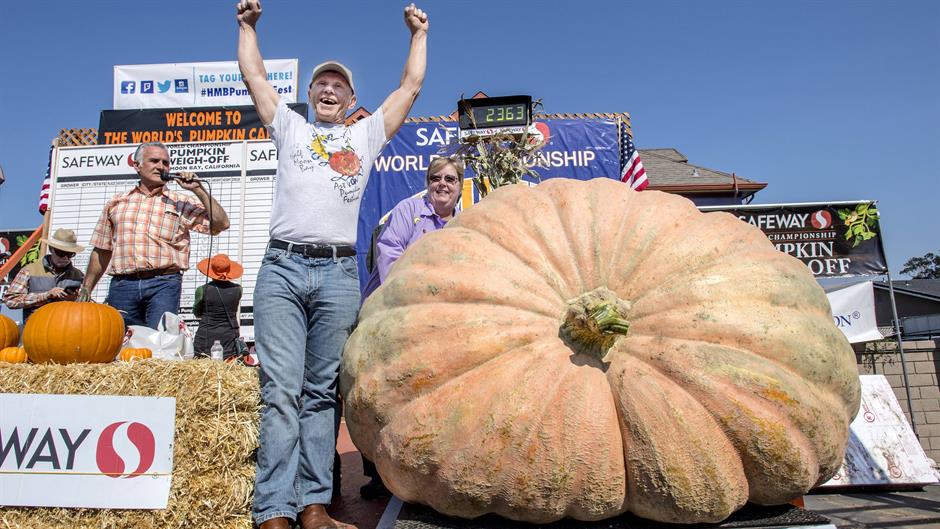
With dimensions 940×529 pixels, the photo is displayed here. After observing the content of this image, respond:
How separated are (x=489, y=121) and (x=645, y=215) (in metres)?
1.60

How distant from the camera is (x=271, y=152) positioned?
780cm

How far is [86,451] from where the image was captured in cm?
208

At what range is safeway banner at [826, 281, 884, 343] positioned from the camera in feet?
19.6

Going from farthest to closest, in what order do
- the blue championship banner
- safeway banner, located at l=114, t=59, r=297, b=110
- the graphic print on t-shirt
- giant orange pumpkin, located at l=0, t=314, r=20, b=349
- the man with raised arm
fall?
safeway banner, located at l=114, t=59, r=297, b=110 < the blue championship banner < giant orange pumpkin, located at l=0, t=314, r=20, b=349 < the graphic print on t-shirt < the man with raised arm

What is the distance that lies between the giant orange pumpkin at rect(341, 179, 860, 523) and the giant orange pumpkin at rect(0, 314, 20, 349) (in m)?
2.57

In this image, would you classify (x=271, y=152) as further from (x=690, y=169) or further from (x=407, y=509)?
(x=690, y=169)

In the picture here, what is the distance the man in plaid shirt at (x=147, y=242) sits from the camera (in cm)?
330

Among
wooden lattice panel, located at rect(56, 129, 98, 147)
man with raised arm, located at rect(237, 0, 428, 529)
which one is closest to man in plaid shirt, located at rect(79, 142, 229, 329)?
man with raised arm, located at rect(237, 0, 428, 529)

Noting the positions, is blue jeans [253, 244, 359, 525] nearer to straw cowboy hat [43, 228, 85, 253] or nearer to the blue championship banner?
straw cowboy hat [43, 228, 85, 253]

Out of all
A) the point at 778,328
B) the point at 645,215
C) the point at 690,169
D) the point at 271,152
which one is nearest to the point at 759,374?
the point at 778,328

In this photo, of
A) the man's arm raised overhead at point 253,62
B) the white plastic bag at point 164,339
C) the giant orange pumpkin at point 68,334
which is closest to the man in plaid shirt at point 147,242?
the white plastic bag at point 164,339

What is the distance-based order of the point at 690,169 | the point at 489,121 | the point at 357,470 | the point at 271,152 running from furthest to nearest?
the point at 690,169 < the point at 271,152 < the point at 489,121 < the point at 357,470

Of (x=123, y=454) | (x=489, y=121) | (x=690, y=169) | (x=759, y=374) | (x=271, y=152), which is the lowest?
(x=123, y=454)

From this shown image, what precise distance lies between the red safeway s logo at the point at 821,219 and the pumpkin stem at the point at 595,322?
5933 millimetres
